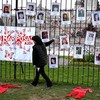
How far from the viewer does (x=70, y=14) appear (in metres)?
7.92

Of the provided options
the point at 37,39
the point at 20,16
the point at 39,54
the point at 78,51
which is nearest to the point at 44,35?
the point at 37,39

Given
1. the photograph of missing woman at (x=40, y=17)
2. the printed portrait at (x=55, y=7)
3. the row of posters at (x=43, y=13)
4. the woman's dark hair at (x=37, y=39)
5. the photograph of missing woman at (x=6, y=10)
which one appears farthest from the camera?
the photograph of missing woman at (x=6, y=10)

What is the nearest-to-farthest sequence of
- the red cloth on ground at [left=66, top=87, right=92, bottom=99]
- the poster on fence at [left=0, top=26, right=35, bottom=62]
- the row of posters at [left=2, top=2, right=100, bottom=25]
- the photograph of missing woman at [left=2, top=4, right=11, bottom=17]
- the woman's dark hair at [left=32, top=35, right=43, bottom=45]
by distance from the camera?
the red cloth on ground at [left=66, top=87, right=92, bottom=99] → the woman's dark hair at [left=32, top=35, right=43, bottom=45] → the row of posters at [left=2, top=2, right=100, bottom=25] → the poster on fence at [left=0, top=26, right=35, bottom=62] → the photograph of missing woman at [left=2, top=4, right=11, bottom=17]

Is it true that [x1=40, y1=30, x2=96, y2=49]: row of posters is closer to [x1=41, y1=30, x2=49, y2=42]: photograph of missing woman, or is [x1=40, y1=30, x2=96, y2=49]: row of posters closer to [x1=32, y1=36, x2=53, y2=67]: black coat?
[x1=41, y1=30, x2=49, y2=42]: photograph of missing woman

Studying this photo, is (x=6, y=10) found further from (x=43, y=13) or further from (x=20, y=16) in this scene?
(x=43, y=13)

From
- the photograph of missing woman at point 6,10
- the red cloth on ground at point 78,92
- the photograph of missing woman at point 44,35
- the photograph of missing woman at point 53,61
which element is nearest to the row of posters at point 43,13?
A: the photograph of missing woman at point 6,10

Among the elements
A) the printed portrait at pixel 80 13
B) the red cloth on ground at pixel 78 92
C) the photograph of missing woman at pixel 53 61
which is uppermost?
the printed portrait at pixel 80 13

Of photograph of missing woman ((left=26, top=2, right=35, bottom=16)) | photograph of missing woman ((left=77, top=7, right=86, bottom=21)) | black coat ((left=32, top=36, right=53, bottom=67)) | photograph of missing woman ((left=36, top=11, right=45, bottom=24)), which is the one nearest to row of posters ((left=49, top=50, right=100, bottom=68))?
black coat ((left=32, top=36, right=53, bottom=67))

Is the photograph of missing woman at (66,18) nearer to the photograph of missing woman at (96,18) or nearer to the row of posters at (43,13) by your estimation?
Result: the row of posters at (43,13)

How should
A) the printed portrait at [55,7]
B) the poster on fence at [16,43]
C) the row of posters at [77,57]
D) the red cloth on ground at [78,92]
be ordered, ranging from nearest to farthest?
the red cloth on ground at [78,92] → the row of posters at [77,57] → the printed portrait at [55,7] → the poster on fence at [16,43]

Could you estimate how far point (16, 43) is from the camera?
8391mm

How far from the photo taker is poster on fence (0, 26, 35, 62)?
825cm

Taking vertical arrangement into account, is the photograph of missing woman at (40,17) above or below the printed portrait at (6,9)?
below

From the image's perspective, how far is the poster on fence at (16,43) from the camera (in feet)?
27.1
